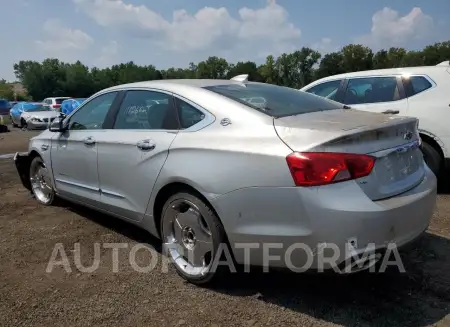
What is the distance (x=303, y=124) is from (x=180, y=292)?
1.48m

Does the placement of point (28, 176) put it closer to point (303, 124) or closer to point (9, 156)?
point (303, 124)

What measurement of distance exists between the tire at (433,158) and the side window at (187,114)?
11.8 ft

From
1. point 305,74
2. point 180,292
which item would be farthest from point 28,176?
point 305,74

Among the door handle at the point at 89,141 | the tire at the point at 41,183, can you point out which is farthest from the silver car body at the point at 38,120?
the door handle at the point at 89,141

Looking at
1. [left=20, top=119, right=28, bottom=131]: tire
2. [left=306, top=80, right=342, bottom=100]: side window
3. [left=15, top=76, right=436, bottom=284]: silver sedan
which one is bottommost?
[left=20, top=119, right=28, bottom=131]: tire

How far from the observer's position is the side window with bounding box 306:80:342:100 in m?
6.61

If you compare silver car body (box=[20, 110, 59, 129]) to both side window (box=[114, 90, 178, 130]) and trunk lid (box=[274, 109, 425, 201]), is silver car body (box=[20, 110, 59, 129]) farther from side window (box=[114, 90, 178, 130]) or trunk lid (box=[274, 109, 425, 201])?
trunk lid (box=[274, 109, 425, 201])

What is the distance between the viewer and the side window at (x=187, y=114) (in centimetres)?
314

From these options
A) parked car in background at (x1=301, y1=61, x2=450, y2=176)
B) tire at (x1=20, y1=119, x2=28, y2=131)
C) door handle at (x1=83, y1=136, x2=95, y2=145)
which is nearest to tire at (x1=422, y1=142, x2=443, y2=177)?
parked car in background at (x1=301, y1=61, x2=450, y2=176)

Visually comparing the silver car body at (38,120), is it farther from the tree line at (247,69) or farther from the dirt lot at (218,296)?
the tree line at (247,69)

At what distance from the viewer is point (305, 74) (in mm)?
94562

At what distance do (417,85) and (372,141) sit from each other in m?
3.63

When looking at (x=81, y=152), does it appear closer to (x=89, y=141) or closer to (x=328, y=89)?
(x=89, y=141)

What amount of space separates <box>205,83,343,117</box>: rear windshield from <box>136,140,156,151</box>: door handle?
0.63 metres
